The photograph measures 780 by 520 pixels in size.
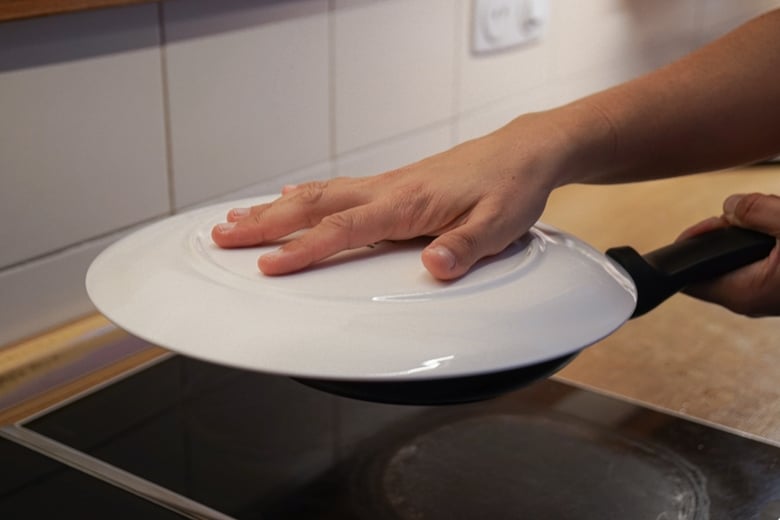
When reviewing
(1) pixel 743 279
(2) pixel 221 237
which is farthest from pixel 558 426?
(2) pixel 221 237

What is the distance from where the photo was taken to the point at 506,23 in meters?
1.28

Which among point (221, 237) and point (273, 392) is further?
point (273, 392)

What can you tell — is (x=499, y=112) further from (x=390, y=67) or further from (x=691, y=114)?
(x=691, y=114)

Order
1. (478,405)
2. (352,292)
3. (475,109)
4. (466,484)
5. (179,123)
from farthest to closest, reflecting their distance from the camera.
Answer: (475,109), (179,123), (478,405), (466,484), (352,292)

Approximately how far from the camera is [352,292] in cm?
54

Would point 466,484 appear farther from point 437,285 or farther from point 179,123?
point 179,123

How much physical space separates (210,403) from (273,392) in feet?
0.17

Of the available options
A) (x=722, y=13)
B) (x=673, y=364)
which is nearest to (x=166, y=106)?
(x=673, y=364)

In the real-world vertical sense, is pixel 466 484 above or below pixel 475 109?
below

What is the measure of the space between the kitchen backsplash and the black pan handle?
1.36 feet

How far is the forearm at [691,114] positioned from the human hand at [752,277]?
0.08 meters

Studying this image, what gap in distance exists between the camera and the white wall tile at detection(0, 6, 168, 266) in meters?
0.77

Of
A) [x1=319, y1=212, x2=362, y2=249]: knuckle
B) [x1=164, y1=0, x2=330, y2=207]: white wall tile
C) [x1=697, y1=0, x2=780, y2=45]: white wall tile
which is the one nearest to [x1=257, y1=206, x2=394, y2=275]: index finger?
[x1=319, y1=212, x2=362, y2=249]: knuckle

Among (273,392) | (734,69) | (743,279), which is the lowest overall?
(273,392)
